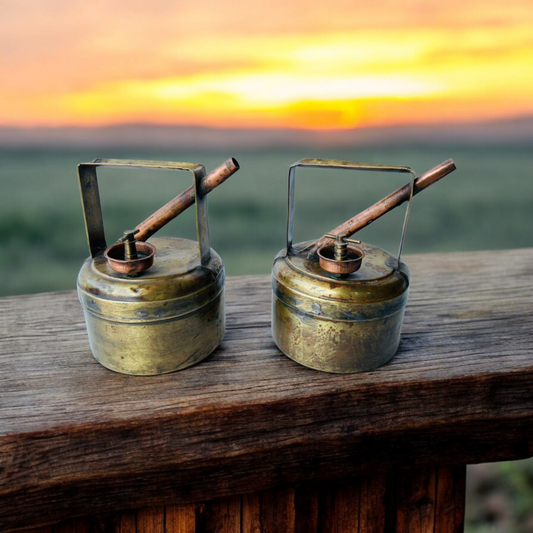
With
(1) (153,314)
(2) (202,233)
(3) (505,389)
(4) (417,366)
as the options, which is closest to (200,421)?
(1) (153,314)

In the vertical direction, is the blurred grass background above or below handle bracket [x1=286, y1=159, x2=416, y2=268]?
below

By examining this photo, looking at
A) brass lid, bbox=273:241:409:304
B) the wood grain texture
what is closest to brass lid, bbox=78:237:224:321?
brass lid, bbox=273:241:409:304

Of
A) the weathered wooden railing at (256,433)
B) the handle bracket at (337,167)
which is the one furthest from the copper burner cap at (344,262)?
the weathered wooden railing at (256,433)

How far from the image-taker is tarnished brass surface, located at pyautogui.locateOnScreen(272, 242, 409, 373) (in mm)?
1150

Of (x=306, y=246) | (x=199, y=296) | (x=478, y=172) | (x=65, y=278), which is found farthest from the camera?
(x=478, y=172)

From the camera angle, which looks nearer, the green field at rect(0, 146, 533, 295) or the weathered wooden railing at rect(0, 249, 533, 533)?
the weathered wooden railing at rect(0, 249, 533, 533)

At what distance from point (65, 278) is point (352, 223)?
2.81 metres

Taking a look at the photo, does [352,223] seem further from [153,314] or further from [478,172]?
[478,172]

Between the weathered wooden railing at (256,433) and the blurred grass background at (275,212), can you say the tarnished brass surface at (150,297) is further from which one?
the blurred grass background at (275,212)

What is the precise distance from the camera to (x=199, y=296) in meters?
1.19

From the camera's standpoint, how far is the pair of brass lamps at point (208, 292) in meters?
1.15

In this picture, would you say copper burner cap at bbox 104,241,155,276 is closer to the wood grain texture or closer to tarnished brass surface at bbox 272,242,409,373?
tarnished brass surface at bbox 272,242,409,373

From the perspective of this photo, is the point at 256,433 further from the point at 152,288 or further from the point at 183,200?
the point at 183,200

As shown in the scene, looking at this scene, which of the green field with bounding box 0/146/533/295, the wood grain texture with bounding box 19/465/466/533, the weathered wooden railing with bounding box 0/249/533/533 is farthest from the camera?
the green field with bounding box 0/146/533/295
